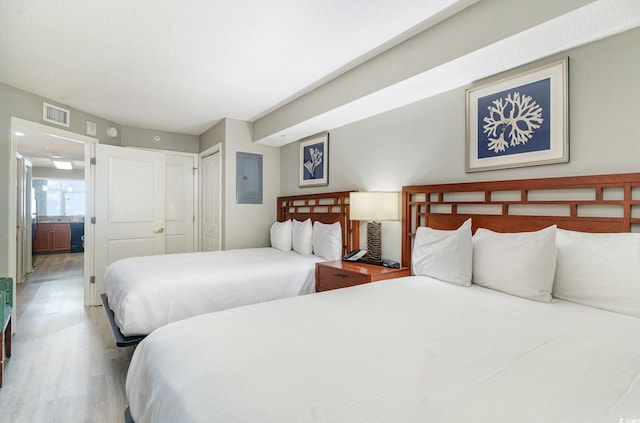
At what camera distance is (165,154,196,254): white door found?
5.12 metres

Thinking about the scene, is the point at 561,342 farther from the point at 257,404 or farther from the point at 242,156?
the point at 242,156

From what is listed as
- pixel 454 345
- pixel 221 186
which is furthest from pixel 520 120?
pixel 221 186

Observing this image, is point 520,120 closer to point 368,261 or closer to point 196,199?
point 368,261

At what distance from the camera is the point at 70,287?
4.77 metres

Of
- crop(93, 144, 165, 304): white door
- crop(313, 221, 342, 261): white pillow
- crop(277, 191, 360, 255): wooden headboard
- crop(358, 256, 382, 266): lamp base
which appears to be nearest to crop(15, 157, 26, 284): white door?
crop(93, 144, 165, 304): white door

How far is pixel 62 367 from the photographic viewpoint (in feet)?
7.82

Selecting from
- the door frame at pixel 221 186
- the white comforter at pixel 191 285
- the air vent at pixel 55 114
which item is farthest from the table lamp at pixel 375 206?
the air vent at pixel 55 114

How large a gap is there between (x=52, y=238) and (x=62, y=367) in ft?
24.9

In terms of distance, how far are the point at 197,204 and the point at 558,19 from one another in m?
5.02

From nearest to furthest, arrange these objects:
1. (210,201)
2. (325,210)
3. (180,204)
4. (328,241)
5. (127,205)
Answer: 1. (328,241)
2. (325,210)
3. (127,205)
4. (210,201)
5. (180,204)

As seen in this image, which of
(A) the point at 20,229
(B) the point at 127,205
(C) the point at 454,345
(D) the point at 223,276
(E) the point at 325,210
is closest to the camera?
(C) the point at 454,345

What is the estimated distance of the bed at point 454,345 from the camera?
802 millimetres

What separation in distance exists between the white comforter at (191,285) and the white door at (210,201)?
4.64 ft

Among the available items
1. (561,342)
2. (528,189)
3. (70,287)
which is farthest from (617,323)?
(70,287)
